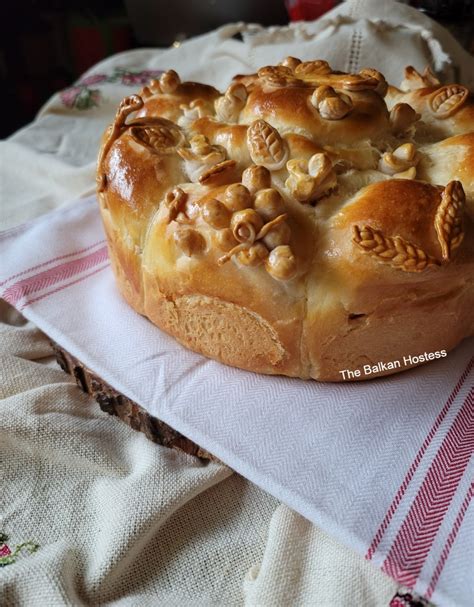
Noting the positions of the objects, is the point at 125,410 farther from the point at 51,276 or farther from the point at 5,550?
the point at 51,276

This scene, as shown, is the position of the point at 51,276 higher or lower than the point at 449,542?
higher

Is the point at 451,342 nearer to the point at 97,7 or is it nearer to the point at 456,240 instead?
the point at 456,240

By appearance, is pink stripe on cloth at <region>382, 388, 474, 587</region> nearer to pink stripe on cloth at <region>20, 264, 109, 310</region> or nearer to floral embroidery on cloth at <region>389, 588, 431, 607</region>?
floral embroidery on cloth at <region>389, 588, 431, 607</region>

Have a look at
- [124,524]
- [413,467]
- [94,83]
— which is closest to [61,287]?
[124,524]

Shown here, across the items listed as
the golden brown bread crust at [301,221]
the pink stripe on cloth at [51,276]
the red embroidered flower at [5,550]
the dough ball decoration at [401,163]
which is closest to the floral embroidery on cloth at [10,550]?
the red embroidered flower at [5,550]

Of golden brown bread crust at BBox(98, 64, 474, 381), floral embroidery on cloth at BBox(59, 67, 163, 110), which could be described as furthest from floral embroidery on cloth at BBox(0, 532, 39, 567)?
floral embroidery on cloth at BBox(59, 67, 163, 110)

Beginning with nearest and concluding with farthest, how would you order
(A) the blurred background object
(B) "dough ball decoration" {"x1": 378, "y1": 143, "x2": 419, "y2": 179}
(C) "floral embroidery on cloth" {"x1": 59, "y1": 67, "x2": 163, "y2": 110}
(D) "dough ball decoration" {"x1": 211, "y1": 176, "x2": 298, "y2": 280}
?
(D) "dough ball decoration" {"x1": 211, "y1": 176, "x2": 298, "y2": 280} < (B) "dough ball decoration" {"x1": 378, "y1": 143, "x2": 419, "y2": 179} < (C) "floral embroidery on cloth" {"x1": 59, "y1": 67, "x2": 163, "y2": 110} < (A) the blurred background object

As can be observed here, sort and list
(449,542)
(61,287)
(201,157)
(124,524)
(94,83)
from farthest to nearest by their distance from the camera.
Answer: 1. (94,83)
2. (61,287)
3. (201,157)
4. (124,524)
5. (449,542)

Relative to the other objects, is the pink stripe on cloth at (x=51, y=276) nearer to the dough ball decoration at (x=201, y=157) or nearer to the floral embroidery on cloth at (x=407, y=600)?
the dough ball decoration at (x=201, y=157)
